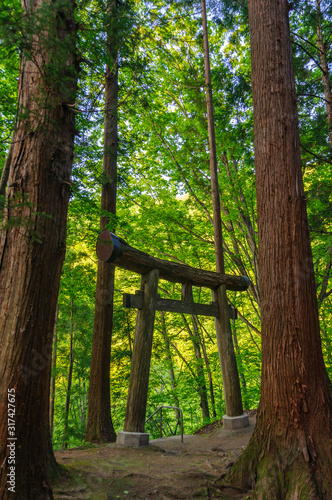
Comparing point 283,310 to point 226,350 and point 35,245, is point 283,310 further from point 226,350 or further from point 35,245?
point 226,350

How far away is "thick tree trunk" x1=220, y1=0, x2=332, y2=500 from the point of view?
115 inches

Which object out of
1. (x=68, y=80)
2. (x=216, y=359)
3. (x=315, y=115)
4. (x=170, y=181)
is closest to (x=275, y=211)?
(x=68, y=80)

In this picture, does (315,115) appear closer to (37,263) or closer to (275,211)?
(275,211)

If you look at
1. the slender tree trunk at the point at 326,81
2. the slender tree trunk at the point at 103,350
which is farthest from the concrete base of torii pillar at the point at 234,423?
the slender tree trunk at the point at 326,81

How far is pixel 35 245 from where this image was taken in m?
2.97

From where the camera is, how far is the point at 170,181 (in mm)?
11172

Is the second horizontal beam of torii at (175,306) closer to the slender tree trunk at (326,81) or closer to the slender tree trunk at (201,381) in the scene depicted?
the slender tree trunk at (326,81)

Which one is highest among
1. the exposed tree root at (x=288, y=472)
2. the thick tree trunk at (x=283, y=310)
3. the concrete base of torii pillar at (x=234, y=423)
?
the thick tree trunk at (x=283, y=310)

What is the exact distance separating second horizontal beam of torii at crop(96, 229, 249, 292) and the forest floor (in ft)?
9.16

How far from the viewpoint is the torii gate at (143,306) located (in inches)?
214

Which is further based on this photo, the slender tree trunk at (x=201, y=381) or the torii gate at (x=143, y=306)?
the slender tree trunk at (x=201, y=381)

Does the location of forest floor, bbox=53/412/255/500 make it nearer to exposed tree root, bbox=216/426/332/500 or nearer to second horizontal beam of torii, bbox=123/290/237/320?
exposed tree root, bbox=216/426/332/500

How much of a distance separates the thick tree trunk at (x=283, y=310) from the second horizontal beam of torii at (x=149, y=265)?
2441 millimetres

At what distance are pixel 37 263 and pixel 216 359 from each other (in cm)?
1128
